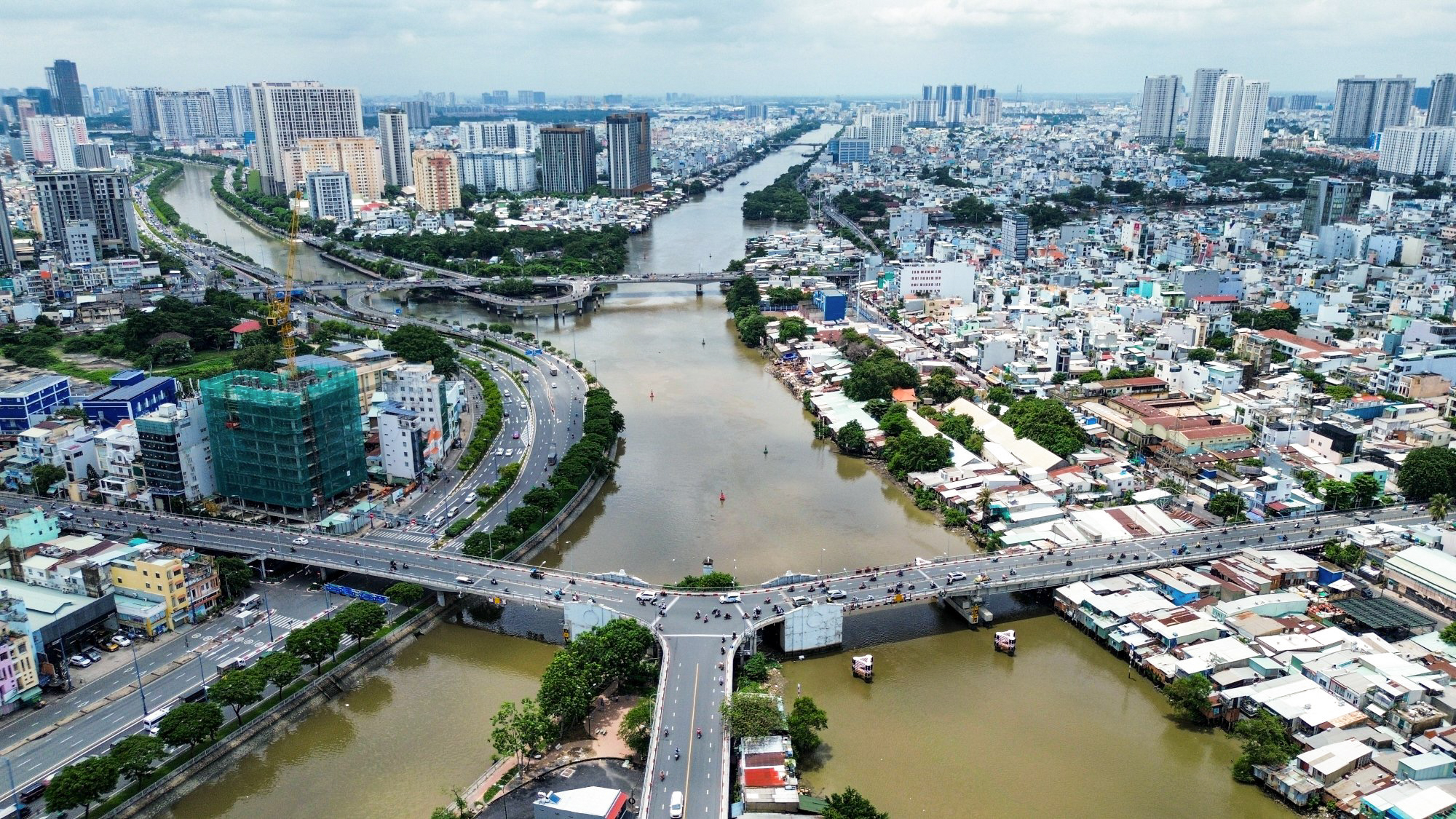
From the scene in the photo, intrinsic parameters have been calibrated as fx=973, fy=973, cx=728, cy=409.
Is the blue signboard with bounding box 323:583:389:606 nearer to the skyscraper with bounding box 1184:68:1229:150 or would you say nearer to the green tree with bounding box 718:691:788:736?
the green tree with bounding box 718:691:788:736

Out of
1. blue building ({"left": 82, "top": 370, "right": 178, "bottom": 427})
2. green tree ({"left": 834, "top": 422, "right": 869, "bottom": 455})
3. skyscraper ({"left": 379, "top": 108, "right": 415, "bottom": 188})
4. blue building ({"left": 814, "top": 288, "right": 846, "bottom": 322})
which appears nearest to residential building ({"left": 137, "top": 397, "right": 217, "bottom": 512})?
blue building ({"left": 82, "top": 370, "right": 178, "bottom": 427})

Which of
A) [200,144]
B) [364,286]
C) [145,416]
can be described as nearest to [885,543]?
[145,416]

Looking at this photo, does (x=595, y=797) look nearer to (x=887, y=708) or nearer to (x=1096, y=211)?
(x=887, y=708)

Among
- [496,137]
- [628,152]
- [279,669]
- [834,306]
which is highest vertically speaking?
[496,137]

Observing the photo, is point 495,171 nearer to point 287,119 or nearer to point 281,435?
point 287,119

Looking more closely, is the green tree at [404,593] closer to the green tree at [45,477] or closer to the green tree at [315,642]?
the green tree at [315,642]

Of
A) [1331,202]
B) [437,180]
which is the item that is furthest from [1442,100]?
[437,180]
